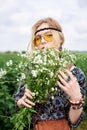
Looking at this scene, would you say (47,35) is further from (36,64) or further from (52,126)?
(52,126)

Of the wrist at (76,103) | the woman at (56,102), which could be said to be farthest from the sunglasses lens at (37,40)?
the wrist at (76,103)

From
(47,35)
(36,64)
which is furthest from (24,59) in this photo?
(47,35)

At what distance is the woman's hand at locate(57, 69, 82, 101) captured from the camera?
3.39m

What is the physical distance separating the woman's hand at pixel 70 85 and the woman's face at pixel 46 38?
0.98 feet

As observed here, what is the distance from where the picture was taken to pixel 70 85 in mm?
3393

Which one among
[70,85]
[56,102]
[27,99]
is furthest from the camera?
[56,102]

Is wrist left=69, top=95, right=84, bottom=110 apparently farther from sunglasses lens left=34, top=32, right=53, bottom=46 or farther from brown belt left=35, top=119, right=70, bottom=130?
sunglasses lens left=34, top=32, right=53, bottom=46

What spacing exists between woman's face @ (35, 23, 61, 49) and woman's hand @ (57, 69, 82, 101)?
0.98 feet

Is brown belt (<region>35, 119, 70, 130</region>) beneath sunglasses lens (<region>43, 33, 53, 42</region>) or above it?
beneath

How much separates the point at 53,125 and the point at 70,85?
1.35 ft

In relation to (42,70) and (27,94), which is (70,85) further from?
(27,94)

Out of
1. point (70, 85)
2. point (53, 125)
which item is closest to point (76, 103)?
point (70, 85)

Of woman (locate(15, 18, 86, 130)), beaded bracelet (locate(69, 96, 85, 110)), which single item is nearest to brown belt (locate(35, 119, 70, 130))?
woman (locate(15, 18, 86, 130))

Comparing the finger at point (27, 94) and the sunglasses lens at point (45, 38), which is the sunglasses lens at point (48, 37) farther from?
the finger at point (27, 94)
